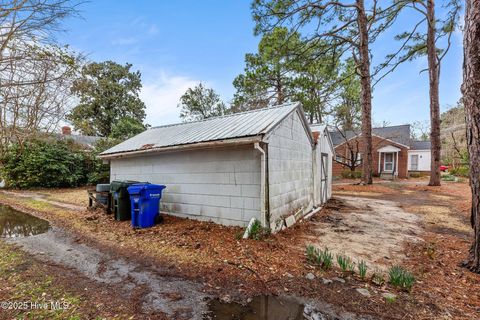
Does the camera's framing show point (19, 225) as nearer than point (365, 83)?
Yes

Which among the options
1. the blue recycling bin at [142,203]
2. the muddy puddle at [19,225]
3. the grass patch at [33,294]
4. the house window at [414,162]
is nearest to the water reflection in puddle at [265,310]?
the grass patch at [33,294]

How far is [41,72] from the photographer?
4.07 metres

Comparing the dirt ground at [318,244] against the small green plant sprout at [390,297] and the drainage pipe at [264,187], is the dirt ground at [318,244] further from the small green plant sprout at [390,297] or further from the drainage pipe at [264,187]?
the drainage pipe at [264,187]

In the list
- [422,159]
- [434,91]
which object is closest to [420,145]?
[422,159]

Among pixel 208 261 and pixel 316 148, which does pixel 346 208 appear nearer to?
pixel 316 148

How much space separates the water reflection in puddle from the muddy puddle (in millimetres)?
5582

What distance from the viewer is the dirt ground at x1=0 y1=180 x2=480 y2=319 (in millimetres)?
2858

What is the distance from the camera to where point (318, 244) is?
Answer: 15.7ft

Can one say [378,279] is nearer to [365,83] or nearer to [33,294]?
[33,294]

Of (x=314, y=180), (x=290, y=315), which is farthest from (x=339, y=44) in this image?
(x=290, y=315)

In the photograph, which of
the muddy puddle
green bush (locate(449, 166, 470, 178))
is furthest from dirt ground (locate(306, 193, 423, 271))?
green bush (locate(449, 166, 470, 178))

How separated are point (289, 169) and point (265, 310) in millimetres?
3926

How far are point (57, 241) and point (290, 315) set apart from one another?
5.22 m

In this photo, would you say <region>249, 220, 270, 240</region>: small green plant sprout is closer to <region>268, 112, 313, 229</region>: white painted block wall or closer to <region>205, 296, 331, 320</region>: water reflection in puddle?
<region>268, 112, 313, 229</region>: white painted block wall
